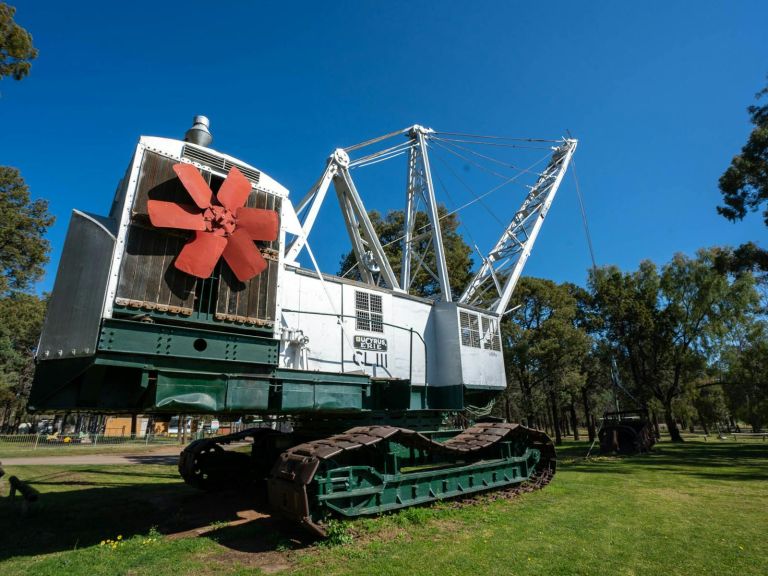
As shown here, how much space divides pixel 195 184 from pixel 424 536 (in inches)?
251

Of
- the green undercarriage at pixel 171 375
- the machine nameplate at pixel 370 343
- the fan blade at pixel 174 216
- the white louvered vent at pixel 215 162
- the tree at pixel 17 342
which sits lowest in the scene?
the green undercarriage at pixel 171 375

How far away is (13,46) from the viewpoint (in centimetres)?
1131

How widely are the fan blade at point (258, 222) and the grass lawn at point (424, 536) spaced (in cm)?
464

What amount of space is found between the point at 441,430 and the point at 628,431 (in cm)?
1893

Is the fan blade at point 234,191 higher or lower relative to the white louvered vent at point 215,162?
lower

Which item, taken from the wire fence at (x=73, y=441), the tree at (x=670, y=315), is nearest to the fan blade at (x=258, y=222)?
the wire fence at (x=73, y=441)

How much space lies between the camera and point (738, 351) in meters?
33.2

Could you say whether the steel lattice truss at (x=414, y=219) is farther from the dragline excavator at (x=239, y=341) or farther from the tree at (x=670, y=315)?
the tree at (x=670, y=315)

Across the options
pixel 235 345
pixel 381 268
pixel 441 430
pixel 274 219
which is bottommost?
pixel 441 430

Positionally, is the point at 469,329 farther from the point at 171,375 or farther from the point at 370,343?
the point at 171,375

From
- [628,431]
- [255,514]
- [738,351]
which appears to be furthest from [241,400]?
[738,351]

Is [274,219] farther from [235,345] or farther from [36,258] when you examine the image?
[36,258]

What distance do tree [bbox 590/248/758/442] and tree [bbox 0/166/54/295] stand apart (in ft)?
131

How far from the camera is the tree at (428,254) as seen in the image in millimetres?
29344
